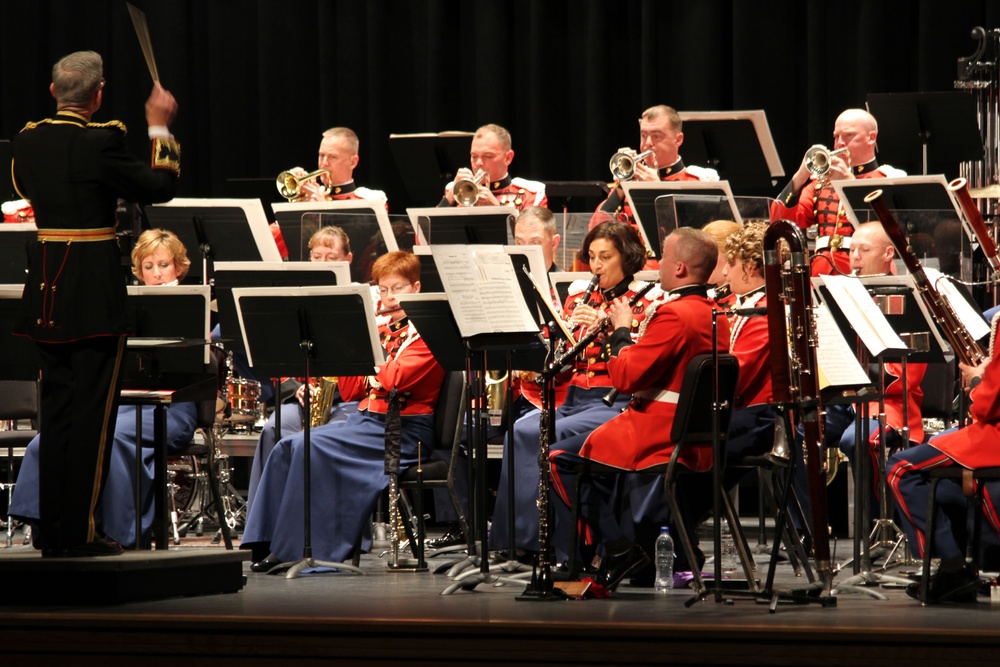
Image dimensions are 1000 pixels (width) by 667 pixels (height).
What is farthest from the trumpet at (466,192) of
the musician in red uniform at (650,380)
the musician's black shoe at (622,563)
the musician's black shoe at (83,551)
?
the musician's black shoe at (83,551)

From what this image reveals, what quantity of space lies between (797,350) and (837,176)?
3128 mm

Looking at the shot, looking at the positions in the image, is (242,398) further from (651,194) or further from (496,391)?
(651,194)

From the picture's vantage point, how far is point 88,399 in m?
4.43

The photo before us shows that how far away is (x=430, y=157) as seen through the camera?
26.3ft

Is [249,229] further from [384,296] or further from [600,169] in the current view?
[600,169]

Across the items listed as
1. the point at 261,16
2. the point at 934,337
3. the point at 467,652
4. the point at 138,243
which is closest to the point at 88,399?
the point at 467,652

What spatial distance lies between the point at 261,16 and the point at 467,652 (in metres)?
6.66

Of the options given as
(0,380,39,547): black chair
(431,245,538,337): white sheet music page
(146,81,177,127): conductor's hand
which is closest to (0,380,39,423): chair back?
(0,380,39,547): black chair

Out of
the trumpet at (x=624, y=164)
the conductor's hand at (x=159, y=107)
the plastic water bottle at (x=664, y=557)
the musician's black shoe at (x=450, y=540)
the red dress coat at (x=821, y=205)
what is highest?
the conductor's hand at (x=159, y=107)

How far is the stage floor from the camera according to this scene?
3.85m

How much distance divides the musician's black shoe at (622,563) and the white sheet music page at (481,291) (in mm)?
808

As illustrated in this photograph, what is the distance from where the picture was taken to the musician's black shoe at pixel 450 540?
6711mm

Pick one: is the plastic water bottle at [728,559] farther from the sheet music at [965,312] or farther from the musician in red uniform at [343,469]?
the musician in red uniform at [343,469]

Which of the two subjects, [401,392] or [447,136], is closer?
[401,392]
